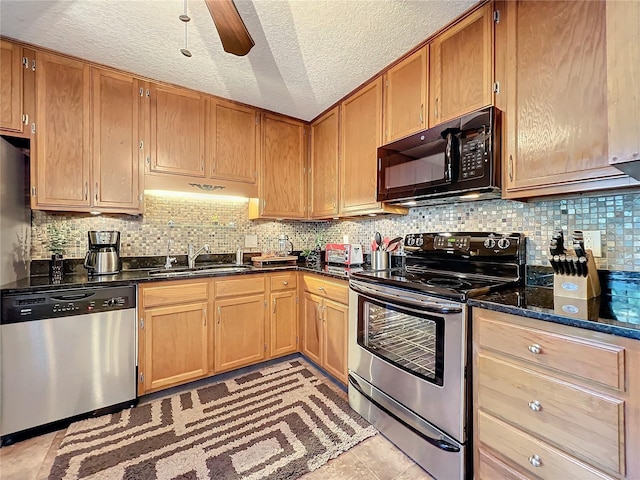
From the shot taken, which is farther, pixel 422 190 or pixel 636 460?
pixel 422 190

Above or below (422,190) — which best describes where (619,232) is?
below

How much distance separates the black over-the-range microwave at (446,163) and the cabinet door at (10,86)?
2488mm

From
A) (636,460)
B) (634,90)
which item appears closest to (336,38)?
(634,90)

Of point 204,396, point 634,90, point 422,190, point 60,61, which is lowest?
point 204,396

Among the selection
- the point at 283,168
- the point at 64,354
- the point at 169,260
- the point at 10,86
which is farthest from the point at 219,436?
the point at 10,86

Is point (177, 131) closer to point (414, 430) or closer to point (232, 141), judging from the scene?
point (232, 141)

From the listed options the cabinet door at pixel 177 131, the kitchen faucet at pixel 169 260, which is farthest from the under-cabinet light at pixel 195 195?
the kitchen faucet at pixel 169 260

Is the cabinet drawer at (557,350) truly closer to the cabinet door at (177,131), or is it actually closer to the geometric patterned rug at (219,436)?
the geometric patterned rug at (219,436)

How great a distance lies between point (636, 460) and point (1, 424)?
115 inches

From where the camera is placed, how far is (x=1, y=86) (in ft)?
5.92

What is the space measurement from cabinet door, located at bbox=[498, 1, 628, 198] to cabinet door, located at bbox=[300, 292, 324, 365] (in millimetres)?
1684

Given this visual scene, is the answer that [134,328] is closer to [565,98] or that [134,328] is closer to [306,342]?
[306,342]

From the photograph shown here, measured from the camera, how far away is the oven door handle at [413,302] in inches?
52.4

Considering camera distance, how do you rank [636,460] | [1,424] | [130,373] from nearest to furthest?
[636,460] < [1,424] < [130,373]
